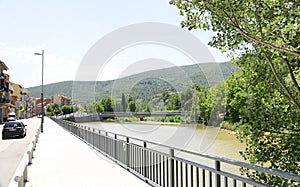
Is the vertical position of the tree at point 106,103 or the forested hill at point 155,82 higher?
the forested hill at point 155,82

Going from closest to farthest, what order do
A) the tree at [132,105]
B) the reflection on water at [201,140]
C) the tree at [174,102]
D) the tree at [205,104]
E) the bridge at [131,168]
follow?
the bridge at [131,168] → the reflection on water at [201,140] → the tree at [205,104] → the tree at [132,105] → the tree at [174,102]

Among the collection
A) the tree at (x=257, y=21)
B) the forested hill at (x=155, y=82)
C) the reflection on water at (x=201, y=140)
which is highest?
the forested hill at (x=155, y=82)

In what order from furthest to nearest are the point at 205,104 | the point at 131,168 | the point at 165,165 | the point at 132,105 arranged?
the point at 132,105 → the point at 205,104 → the point at 131,168 → the point at 165,165

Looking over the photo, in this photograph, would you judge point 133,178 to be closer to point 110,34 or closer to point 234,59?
point 234,59

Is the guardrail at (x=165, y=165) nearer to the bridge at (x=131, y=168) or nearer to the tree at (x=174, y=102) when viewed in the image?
the bridge at (x=131, y=168)

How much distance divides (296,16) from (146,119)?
5488cm

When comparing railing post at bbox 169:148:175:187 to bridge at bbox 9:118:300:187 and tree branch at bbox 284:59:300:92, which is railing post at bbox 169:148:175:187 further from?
tree branch at bbox 284:59:300:92

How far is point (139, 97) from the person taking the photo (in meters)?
38.2

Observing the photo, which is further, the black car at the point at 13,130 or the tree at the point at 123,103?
the tree at the point at 123,103

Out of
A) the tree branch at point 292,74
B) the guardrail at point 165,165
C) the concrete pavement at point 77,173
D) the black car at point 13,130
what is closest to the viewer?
the guardrail at point 165,165

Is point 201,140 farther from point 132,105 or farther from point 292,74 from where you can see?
point 292,74

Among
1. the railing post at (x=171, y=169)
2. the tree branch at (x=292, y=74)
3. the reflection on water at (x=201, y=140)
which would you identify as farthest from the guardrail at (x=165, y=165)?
the reflection on water at (x=201, y=140)

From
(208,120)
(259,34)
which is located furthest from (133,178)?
(208,120)

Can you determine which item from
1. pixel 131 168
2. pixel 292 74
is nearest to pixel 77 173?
pixel 131 168
